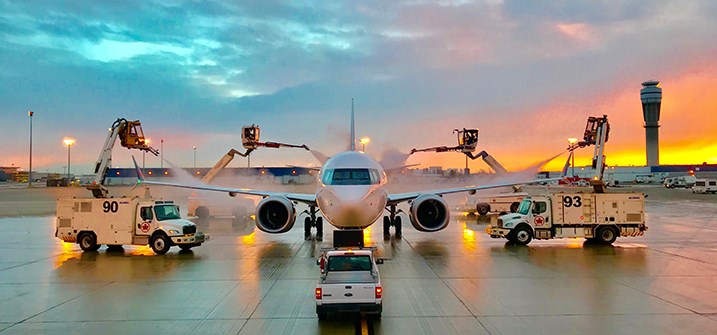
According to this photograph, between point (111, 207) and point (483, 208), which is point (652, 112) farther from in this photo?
point (111, 207)

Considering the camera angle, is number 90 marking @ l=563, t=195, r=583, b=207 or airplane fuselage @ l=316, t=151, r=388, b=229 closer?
airplane fuselage @ l=316, t=151, r=388, b=229

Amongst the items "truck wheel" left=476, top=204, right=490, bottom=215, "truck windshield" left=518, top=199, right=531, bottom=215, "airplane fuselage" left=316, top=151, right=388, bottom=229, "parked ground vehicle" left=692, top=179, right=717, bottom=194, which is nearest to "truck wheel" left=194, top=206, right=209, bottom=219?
"airplane fuselage" left=316, top=151, right=388, bottom=229

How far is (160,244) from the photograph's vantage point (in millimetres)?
19812

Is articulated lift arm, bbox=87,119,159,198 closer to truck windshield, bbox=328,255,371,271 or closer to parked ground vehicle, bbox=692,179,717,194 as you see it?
truck windshield, bbox=328,255,371,271

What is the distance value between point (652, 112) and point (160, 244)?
214087 millimetres

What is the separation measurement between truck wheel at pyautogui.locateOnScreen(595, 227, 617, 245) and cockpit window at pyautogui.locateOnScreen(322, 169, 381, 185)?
982 cm

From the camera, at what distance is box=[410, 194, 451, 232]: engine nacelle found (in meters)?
22.0

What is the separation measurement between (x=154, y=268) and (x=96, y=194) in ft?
25.5

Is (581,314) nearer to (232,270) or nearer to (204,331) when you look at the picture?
(204,331)

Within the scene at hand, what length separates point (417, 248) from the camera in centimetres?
2125

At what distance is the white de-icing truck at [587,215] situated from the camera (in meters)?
21.4

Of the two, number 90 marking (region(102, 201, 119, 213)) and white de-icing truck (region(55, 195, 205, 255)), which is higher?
number 90 marking (region(102, 201, 119, 213))

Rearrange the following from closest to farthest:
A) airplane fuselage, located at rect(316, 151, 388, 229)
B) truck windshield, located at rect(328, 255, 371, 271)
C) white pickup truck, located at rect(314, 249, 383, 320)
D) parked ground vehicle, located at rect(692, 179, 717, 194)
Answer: white pickup truck, located at rect(314, 249, 383, 320) < truck windshield, located at rect(328, 255, 371, 271) < airplane fuselage, located at rect(316, 151, 388, 229) < parked ground vehicle, located at rect(692, 179, 717, 194)

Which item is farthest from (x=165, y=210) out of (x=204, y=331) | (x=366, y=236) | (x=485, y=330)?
(x=485, y=330)
